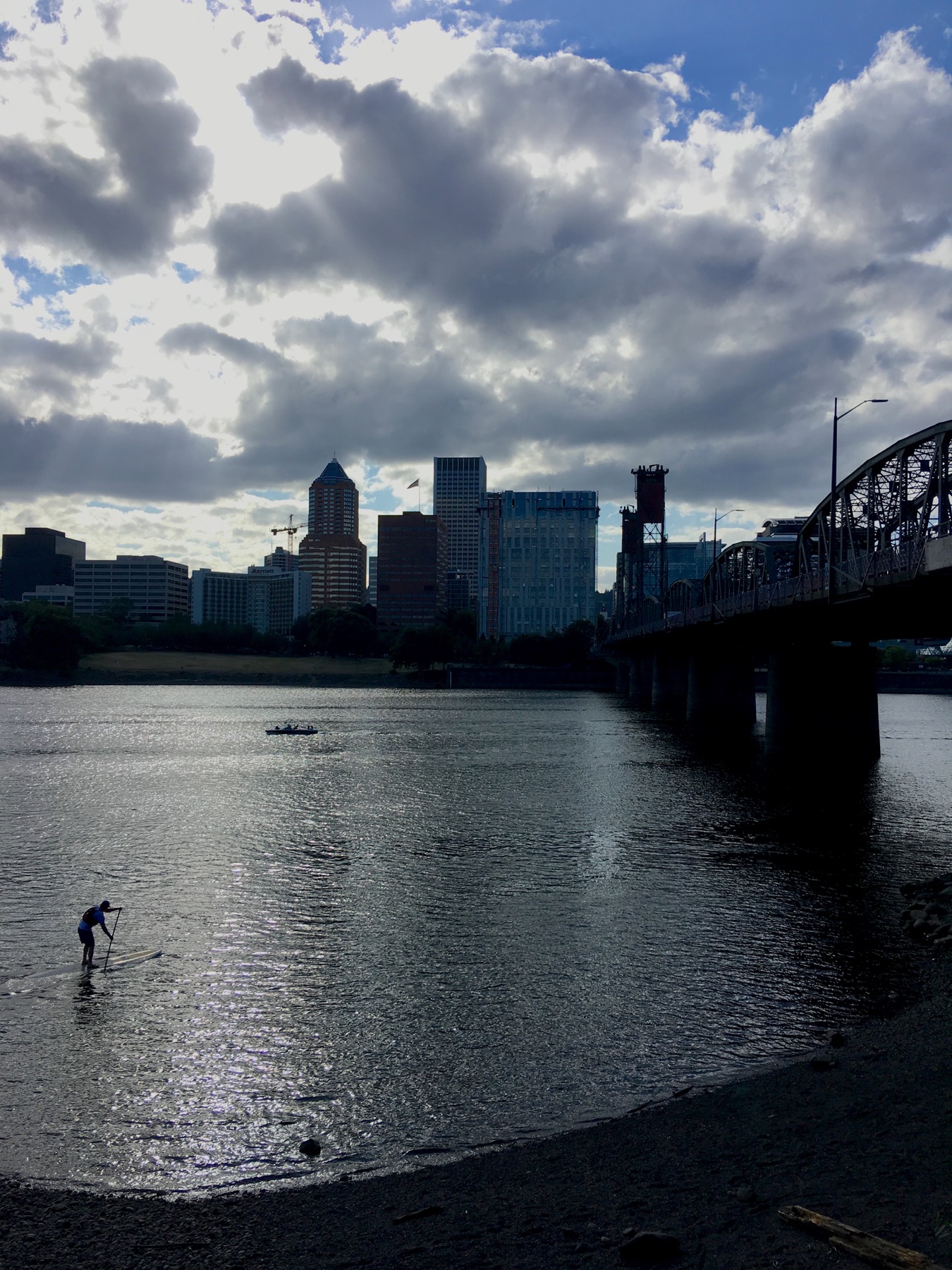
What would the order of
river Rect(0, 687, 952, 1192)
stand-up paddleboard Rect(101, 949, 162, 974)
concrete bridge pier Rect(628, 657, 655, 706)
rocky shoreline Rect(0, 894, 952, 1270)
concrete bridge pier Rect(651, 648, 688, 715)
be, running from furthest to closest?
concrete bridge pier Rect(628, 657, 655, 706) < concrete bridge pier Rect(651, 648, 688, 715) < stand-up paddleboard Rect(101, 949, 162, 974) < river Rect(0, 687, 952, 1192) < rocky shoreline Rect(0, 894, 952, 1270)

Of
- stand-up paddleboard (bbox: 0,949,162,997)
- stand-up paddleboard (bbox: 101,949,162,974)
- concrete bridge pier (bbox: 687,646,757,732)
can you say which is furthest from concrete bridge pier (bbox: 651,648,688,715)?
stand-up paddleboard (bbox: 0,949,162,997)

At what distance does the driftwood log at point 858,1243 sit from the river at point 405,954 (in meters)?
4.63

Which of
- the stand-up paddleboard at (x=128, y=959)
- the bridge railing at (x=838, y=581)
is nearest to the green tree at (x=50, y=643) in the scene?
the bridge railing at (x=838, y=581)

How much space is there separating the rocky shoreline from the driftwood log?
0.13m

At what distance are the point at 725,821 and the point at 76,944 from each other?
2954 cm

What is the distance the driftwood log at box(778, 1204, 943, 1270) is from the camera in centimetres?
921

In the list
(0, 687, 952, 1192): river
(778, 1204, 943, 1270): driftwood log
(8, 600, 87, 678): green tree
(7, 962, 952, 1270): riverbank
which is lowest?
(0, 687, 952, 1192): river

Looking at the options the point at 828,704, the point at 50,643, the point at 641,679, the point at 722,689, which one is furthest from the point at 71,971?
the point at 50,643

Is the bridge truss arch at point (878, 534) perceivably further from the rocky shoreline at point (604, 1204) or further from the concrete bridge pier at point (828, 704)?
the rocky shoreline at point (604, 1204)

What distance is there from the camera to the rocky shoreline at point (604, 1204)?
10.3 meters

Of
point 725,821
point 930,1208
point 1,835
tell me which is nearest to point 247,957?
point 930,1208

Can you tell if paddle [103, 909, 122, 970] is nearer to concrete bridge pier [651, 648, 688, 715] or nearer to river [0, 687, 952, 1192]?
river [0, 687, 952, 1192]

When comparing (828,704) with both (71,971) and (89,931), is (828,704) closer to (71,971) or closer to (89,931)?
(89,931)

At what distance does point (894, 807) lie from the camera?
49000 millimetres
